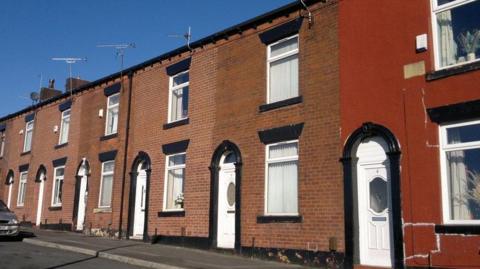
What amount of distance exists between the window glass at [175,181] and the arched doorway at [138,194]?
100 centimetres

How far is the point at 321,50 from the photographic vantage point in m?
12.8

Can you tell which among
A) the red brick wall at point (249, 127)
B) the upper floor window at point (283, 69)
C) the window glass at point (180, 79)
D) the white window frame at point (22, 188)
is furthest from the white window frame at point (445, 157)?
the white window frame at point (22, 188)

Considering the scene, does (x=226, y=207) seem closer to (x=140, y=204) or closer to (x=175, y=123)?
(x=175, y=123)

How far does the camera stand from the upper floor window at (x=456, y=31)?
33.2ft

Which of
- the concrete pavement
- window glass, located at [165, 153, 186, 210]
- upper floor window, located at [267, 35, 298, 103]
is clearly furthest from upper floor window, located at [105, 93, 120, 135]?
upper floor window, located at [267, 35, 298, 103]

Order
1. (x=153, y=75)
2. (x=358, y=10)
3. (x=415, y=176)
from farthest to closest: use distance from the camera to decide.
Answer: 1. (x=153, y=75)
2. (x=358, y=10)
3. (x=415, y=176)

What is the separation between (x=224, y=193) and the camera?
15.0 metres

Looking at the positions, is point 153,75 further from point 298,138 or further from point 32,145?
point 32,145

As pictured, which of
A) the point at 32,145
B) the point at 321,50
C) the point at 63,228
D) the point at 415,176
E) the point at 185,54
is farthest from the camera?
the point at 32,145

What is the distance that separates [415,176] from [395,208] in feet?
2.50

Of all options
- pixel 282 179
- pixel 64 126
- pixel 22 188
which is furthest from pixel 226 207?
pixel 22 188

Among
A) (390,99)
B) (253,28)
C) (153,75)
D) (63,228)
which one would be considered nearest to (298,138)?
(390,99)

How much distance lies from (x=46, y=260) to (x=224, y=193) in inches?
197

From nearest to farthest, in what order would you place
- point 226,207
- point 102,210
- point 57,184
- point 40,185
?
1. point 226,207
2. point 102,210
3. point 57,184
4. point 40,185
